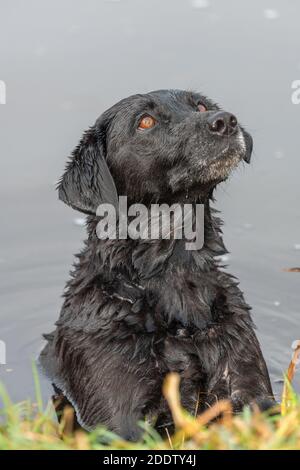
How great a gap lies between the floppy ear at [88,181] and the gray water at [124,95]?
5.93 ft

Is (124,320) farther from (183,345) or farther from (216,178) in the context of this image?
(216,178)

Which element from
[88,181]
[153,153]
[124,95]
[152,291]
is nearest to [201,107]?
[153,153]

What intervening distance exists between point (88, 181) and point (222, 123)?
935 millimetres

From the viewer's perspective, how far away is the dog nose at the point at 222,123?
619 centimetres

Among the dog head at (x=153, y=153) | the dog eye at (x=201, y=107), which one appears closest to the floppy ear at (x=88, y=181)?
the dog head at (x=153, y=153)

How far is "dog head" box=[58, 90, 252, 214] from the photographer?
6.21m

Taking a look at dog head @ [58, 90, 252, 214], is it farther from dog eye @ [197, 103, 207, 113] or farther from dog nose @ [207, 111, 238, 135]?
dog eye @ [197, 103, 207, 113]

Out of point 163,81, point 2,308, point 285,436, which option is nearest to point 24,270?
point 2,308

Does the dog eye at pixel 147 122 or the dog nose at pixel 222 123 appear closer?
the dog nose at pixel 222 123

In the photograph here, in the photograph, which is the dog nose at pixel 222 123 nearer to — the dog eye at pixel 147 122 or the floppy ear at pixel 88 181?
the dog eye at pixel 147 122

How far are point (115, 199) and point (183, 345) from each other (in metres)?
1.02

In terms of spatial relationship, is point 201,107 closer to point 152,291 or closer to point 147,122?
point 147,122

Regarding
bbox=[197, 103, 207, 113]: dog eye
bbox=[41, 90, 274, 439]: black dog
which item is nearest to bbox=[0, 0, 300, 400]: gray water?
bbox=[41, 90, 274, 439]: black dog

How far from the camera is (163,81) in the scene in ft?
35.1
